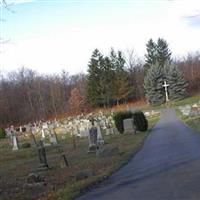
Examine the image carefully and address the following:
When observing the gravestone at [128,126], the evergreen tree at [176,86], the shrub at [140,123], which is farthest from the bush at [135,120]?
the evergreen tree at [176,86]

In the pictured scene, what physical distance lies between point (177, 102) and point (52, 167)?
63580 mm

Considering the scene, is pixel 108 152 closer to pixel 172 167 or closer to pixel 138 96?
pixel 172 167

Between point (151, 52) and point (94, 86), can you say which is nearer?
point (94, 86)

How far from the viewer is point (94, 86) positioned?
87125 mm

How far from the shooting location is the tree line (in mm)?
85312

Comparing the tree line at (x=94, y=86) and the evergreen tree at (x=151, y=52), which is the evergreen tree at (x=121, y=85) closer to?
the tree line at (x=94, y=86)

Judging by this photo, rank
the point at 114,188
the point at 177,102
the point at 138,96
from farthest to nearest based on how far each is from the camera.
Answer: the point at 138,96
the point at 177,102
the point at 114,188

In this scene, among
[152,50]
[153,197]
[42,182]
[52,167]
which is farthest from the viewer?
[152,50]

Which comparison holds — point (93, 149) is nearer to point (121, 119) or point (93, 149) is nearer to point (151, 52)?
point (121, 119)

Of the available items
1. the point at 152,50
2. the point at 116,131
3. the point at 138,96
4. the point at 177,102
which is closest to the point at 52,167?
the point at 116,131

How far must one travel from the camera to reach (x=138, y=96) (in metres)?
94.0

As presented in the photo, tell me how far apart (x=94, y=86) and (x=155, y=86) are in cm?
1184

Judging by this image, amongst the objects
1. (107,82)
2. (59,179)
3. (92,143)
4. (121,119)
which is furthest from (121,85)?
(59,179)

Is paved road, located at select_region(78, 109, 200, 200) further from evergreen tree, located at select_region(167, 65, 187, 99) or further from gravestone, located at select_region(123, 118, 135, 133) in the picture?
evergreen tree, located at select_region(167, 65, 187, 99)
